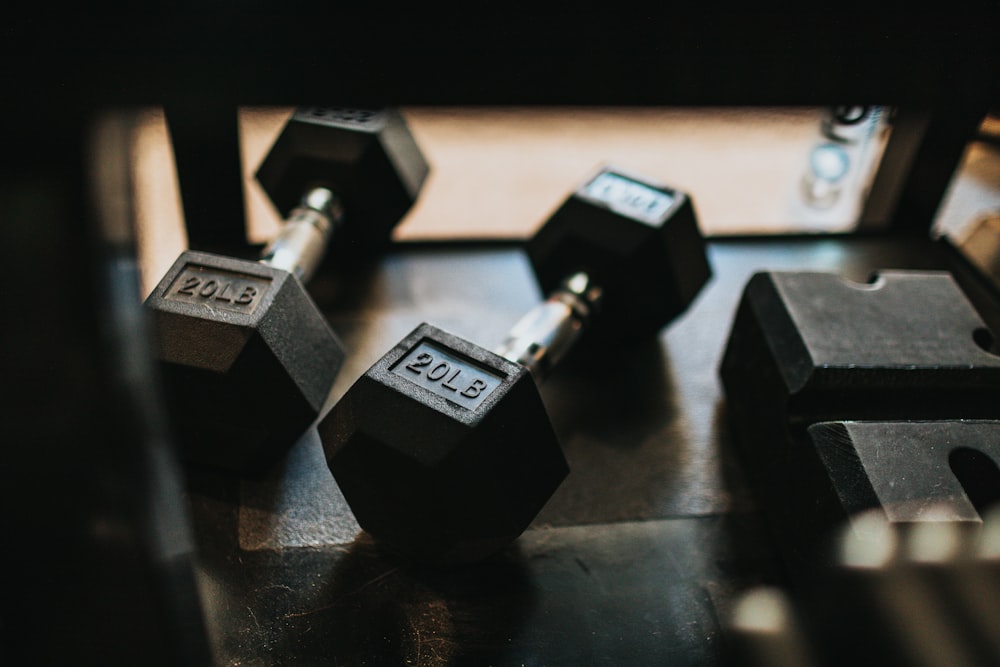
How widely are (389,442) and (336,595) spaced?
187 millimetres

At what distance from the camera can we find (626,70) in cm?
37

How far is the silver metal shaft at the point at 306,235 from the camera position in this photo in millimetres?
1028

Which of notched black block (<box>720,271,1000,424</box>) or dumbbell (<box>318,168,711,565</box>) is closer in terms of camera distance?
dumbbell (<box>318,168,711,565</box>)

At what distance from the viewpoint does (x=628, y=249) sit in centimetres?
104

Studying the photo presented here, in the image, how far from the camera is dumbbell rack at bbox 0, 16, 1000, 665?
0.28 meters

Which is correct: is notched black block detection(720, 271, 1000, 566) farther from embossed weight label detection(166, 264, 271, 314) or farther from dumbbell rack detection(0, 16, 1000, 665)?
embossed weight label detection(166, 264, 271, 314)

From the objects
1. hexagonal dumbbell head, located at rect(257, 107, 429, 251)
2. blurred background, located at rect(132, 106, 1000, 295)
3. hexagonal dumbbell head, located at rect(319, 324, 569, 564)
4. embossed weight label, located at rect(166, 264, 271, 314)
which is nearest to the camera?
hexagonal dumbbell head, located at rect(319, 324, 569, 564)

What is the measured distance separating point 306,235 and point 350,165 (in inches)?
4.9

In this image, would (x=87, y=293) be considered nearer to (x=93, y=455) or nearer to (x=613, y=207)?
(x=93, y=455)

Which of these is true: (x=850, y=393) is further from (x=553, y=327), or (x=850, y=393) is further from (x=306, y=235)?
(x=306, y=235)

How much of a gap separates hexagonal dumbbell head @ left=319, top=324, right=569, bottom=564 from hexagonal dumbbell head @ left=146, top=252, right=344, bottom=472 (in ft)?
0.30

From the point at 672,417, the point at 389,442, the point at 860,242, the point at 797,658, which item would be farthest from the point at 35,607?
the point at 860,242

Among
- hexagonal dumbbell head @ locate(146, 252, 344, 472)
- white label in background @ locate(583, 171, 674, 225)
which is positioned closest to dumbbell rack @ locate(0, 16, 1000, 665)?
hexagonal dumbbell head @ locate(146, 252, 344, 472)

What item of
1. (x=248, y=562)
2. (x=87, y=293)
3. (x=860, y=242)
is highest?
(x=87, y=293)
